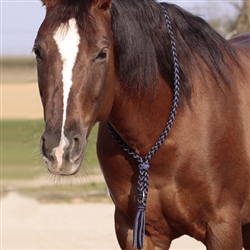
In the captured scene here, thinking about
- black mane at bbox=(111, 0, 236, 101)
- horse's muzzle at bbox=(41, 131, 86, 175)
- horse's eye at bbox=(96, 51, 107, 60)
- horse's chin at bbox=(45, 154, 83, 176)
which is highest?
horse's eye at bbox=(96, 51, 107, 60)

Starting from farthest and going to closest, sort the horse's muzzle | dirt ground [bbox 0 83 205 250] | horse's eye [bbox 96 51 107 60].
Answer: dirt ground [bbox 0 83 205 250], horse's eye [bbox 96 51 107 60], the horse's muzzle

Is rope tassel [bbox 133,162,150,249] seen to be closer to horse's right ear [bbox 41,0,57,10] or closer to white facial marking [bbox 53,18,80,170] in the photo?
white facial marking [bbox 53,18,80,170]

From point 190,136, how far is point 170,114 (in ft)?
0.59

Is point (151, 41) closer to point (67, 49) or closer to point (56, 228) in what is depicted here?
point (67, 49)

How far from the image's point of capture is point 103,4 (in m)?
3.39

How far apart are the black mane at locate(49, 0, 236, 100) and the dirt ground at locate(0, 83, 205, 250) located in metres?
3.02

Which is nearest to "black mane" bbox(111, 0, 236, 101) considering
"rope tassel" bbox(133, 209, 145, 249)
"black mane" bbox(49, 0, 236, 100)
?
"black mane" bbox(49, 0, 236, 100)

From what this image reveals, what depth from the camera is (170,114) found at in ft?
12.5

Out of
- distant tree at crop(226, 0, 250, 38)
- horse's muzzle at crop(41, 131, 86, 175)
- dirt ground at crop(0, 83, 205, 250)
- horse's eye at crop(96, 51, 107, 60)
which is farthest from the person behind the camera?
distant tree at crop(226, 0, 250, 38)

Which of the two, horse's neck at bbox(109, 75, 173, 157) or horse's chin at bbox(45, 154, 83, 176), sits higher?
horse's chin at bbox(45, 154, 83, 176)

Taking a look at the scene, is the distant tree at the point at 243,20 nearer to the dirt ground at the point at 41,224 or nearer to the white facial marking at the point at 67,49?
the dirt ground at the point at 41,224

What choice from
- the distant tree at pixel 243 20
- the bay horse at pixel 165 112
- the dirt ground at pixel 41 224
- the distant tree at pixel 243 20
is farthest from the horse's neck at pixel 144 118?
the distant tree at pixel 243 20

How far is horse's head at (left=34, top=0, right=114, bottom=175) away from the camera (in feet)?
10.1

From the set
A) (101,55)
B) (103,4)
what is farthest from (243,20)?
(101,55)
